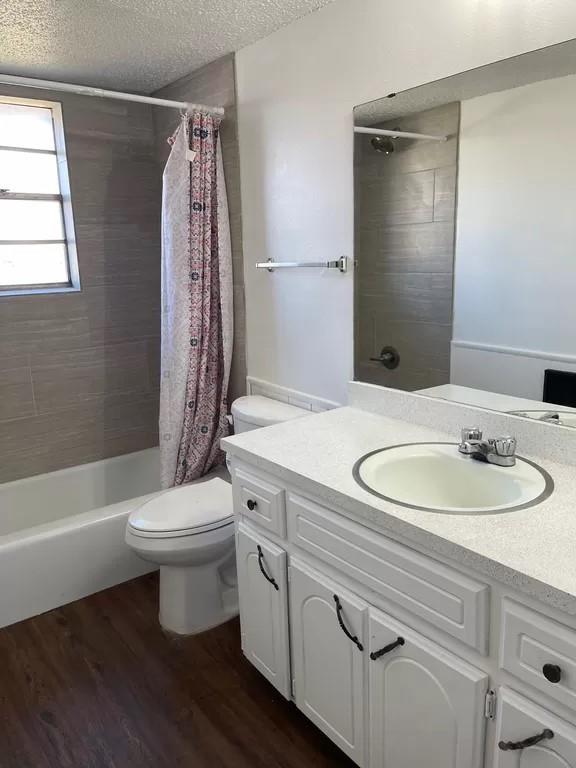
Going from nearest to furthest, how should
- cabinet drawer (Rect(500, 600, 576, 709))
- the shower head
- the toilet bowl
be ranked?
1. cabinet drawer (Rect(500, 600, 576, 709))
2. the shower head
3. the toilet bowl

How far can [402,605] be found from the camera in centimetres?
126

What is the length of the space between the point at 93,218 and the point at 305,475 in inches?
83.6

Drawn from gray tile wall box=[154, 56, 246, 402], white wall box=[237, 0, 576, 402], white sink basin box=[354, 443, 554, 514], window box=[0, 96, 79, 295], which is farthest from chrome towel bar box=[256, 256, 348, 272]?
window box=[0, 96, 79, 295]

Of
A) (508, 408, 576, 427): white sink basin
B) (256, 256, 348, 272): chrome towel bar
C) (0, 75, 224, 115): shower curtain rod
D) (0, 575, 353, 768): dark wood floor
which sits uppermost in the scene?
(0, 75, 224, 115): shower curtain rod

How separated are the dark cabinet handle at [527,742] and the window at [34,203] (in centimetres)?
267

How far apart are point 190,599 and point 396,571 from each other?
116 centimetres

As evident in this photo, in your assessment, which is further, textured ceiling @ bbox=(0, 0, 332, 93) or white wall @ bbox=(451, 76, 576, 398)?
textured ceiling @ bbox=(0, 0, 332, 93)

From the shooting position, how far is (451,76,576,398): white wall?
147 cm

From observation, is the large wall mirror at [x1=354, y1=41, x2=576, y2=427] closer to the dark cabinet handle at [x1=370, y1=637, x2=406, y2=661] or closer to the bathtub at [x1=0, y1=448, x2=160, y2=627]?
the dark cabinet handle at [x1=370, y1=637, x2=406, y2=661]

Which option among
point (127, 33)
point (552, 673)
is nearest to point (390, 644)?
point (552, 673)

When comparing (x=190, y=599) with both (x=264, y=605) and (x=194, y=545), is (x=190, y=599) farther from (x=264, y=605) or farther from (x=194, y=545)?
(x=264, y=605)

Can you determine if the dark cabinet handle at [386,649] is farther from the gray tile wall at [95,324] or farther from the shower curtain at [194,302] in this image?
the gray tile wall at [95,324]

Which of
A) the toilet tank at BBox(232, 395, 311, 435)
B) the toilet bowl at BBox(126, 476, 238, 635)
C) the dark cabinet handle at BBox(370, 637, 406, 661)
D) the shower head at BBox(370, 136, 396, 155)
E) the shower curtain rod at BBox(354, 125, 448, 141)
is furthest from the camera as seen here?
the toilet tank at BBox(232, 395, 311, 435)

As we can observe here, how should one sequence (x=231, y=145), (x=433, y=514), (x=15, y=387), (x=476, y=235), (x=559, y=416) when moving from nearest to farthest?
(x=433, y=514) < (x=559, y=416) < (x=476, y=235) < (x=231, y=145) < (x=15, y=387)
